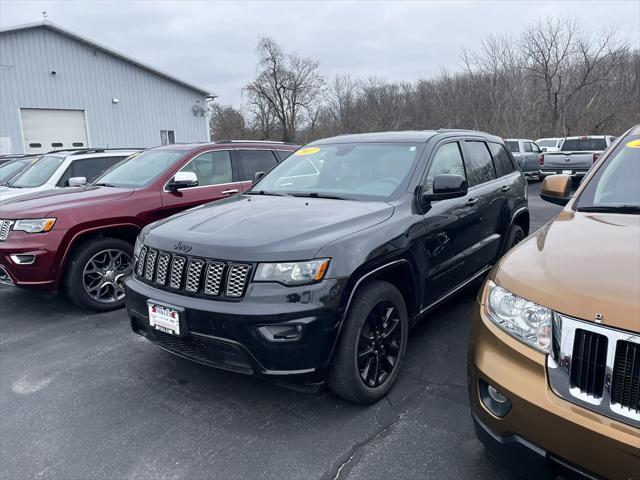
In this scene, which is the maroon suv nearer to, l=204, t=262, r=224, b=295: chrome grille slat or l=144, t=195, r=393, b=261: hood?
l=144, t=195, r=393, b=261: hood

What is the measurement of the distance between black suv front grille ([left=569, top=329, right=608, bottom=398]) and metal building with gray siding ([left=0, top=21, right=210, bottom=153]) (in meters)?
20.9

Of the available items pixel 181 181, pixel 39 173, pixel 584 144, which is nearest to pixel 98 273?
pixel 181 181

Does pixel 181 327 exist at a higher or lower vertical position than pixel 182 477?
higher

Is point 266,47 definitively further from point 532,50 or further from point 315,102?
point 532,50

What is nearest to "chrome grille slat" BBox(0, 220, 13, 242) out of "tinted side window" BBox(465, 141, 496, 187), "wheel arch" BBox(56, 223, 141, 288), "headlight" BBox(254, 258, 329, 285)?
"wheel arch" BBox(56, 223, 141, 288)

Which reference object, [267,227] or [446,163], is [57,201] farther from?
[446,163]

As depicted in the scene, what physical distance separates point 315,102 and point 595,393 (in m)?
50.2

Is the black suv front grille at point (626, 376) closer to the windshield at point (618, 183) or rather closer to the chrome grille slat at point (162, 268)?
the windshield at point (618, 183)

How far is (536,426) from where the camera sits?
178cm

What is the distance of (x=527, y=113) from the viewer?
33.9 m

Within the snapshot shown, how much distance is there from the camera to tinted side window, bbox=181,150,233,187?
233 inches

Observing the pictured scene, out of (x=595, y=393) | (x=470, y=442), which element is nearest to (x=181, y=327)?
(x=470, y=442)

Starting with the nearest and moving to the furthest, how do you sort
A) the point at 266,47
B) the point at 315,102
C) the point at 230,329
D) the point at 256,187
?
the point at 230,329 < the point at 256,187 < the point at 266,47 < the point at 315,102

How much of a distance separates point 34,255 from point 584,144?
1764 centimetres
